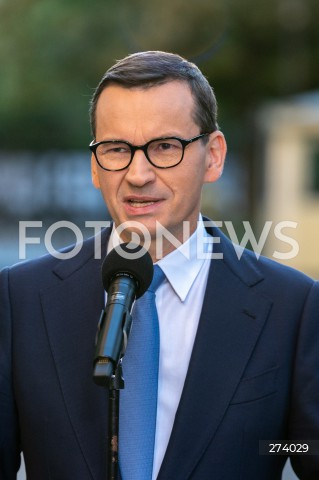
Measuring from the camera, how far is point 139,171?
2.89 m

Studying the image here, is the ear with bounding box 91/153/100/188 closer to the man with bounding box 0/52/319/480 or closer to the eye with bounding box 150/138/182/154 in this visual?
the man with bounding box 0/52/319/480

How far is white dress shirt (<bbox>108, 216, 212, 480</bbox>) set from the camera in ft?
9.62

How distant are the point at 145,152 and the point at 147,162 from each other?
0.10 feet

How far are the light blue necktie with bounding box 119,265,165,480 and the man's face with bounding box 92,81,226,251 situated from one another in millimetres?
284

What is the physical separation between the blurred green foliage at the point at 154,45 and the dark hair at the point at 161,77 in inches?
958

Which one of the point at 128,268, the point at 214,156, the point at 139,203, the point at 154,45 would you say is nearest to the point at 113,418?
the point at 128,268

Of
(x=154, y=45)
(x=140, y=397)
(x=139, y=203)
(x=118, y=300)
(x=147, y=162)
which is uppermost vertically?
(x=154, y=45)

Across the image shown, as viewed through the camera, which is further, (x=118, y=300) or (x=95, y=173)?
(x=95, y=173)

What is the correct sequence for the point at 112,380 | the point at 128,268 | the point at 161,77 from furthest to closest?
the point at 161,77
the point at 128,268
the point at 112,380

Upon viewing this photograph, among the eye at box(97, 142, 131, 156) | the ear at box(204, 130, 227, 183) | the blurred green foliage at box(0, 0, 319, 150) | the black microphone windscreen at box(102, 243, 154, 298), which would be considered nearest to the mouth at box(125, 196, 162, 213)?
the eye at box(97, 142, 131, 156)

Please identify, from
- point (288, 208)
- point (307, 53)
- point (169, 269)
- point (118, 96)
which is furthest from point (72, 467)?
point (307, 53)

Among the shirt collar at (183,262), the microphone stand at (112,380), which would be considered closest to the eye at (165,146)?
the shirt collar at (183,262)

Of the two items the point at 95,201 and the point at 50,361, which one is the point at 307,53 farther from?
the point at 50,361

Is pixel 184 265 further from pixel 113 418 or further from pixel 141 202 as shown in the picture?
pixel 113 418
